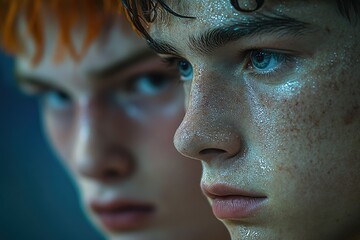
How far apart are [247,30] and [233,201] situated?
6.0 inches

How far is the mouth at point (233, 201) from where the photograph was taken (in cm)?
61

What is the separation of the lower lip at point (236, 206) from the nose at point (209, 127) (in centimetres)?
4

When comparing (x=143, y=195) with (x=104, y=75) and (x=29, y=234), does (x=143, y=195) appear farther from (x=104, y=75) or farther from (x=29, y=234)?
(x=29, y=234)

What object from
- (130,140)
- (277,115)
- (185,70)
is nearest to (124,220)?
(130,140)

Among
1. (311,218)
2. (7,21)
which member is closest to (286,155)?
(311,218)

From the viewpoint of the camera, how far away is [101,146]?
0.99m

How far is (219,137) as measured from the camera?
23.8 inches

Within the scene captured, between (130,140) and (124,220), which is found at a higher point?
(130,140)

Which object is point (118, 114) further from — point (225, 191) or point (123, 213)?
point (225, 191)

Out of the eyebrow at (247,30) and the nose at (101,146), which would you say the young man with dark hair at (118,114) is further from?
the eyebrow at (247,30)

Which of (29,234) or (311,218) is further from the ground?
(311,218)

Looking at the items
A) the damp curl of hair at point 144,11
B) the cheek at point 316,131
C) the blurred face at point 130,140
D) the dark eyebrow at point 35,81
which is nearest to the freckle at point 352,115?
the cheek at point 316,131

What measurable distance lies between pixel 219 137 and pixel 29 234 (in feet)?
3.51

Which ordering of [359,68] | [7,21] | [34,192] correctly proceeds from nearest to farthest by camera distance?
1. [359,68]
2. [7,21]
3. [34,192]
